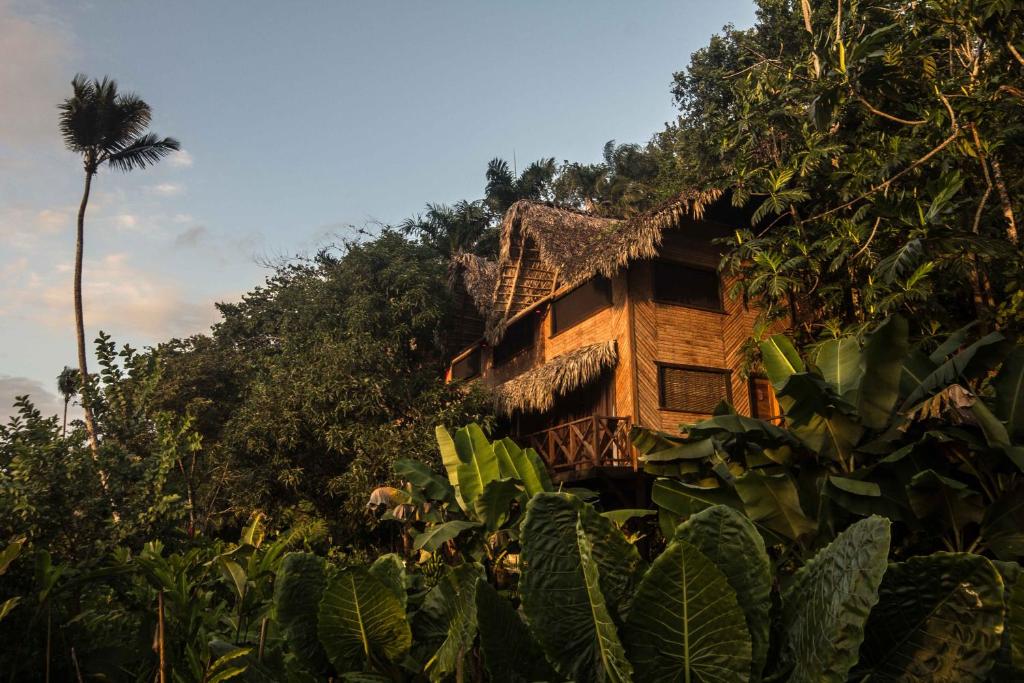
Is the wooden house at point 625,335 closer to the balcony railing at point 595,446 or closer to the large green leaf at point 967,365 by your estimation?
the balcony railing at point 595,446

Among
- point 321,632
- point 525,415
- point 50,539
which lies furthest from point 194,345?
point 321,632

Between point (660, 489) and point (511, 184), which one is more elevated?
point (511, 184)

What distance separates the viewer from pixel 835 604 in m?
1.11

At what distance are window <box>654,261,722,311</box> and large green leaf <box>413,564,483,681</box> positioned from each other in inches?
460

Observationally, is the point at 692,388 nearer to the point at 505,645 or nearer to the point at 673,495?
the point at 673,495

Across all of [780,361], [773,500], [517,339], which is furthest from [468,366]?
[773,500]

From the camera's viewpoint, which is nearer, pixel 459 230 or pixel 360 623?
pixel 360 623

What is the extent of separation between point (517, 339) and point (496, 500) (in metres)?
10.7

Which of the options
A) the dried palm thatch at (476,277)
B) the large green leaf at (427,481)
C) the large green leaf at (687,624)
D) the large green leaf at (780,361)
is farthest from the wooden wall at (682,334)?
the large green leaf at (687,624)

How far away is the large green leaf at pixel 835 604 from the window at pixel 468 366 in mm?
16841

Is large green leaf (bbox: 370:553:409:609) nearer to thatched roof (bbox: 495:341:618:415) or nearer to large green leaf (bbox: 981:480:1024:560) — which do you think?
large green leaf (bbox: 981:480:1024:560)

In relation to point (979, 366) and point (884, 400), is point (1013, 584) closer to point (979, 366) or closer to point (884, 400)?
point (884, 400)

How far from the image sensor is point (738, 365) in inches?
514

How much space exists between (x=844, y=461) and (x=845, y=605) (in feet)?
16.1
